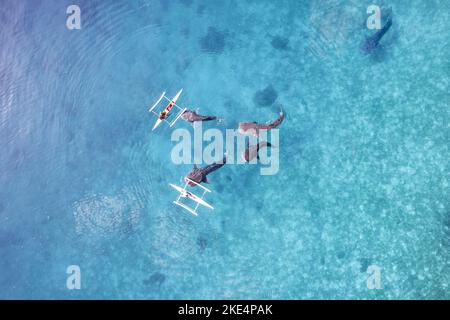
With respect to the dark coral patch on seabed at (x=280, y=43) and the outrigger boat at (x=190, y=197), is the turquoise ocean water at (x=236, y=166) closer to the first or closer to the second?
the dark coral patch on seabed at (x=280, y=43)

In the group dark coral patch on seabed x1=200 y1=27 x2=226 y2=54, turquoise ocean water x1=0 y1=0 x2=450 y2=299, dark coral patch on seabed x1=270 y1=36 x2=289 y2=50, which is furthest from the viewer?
dark coral patch on seabed x1=200 y1=27 x2=226 y2=54

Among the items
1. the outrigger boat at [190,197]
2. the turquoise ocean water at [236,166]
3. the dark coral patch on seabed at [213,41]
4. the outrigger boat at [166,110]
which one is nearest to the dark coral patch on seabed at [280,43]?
the turquoise ocean water at [236,166]

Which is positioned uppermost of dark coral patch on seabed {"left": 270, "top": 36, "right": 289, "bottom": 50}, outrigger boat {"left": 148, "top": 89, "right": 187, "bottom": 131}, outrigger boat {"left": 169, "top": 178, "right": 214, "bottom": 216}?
dark coral patch on seabed {"left": 270, "top": 36, "right": 289, "bottom": 50}

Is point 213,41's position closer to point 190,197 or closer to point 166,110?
point 166,110

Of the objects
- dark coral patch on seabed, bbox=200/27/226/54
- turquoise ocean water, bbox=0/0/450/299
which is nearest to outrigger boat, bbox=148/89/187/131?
turquoise ocean water, bbox=0/0/450/299

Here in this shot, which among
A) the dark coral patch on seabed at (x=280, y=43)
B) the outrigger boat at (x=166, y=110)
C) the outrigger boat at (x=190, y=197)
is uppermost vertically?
the dark coral patch on seabed at (x=280, y=43)

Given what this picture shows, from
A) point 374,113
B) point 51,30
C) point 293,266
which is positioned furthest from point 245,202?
point 51,30

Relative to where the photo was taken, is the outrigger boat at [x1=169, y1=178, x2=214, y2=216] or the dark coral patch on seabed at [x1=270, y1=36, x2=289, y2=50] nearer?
the outrigger boat at [x1=169, y1=178, x2=214, y2=216]

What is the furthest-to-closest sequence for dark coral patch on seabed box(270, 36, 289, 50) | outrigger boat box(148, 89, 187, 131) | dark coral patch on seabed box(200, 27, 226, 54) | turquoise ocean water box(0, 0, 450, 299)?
dark coral patch on seabed box(200, 27, 226, 54) → dark coral patch on seabed box(270, 36, 289, 50) → outrigger boat box(148, 89, 187, 131) → turquoise ocean water box(0, 0, 450, 299)

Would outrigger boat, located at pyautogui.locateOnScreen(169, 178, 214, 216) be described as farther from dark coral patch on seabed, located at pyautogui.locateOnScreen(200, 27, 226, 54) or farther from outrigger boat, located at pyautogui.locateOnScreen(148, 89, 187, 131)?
dark coral patch on seabed, located at pyautogui.locateOnScreen(200, 27, 226, 54)

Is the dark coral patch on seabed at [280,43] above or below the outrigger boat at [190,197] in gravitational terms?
above
